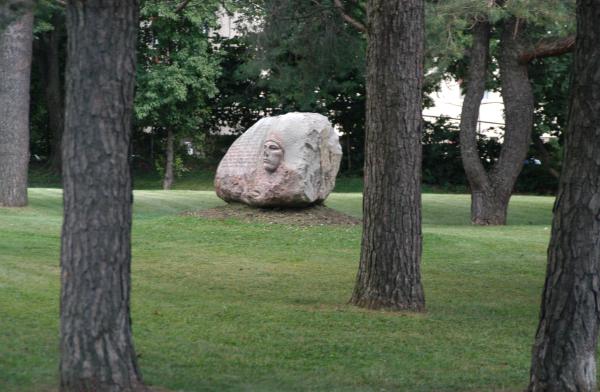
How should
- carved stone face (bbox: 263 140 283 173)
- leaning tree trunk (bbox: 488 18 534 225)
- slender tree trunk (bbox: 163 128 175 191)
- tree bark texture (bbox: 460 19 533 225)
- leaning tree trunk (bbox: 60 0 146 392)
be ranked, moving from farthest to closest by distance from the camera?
1. slender tree trunk (bbox: 163 128 175 191)
2. tree bark texture (bbox: 460 19 533 225)
3. leaning tree trunk (bbox: 488 18 534 225)
4. carved stone face (bbox: 263 140 283 173)
5. leaning tree trunk (bbox: 60 0 146 392)

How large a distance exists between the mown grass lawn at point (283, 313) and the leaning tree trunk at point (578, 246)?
36.7 inches

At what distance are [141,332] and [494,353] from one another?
3.02 metres

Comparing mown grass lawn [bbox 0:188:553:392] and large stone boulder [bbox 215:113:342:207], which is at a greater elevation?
large stone boulder [bbox 215:113:342:207]

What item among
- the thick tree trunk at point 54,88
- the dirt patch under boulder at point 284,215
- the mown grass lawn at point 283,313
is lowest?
the mown grass lawn at point 283,313

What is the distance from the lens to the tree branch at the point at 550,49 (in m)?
19.9

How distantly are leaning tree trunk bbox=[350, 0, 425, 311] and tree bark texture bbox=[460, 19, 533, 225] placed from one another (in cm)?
1293

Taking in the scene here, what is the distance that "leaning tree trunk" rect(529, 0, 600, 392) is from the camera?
19.2ft

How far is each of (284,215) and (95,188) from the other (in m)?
12.5

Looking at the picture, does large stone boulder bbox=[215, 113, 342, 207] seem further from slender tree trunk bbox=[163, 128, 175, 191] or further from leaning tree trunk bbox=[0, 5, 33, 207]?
slender tree trunk bbox=[163, 128, 175, 191]


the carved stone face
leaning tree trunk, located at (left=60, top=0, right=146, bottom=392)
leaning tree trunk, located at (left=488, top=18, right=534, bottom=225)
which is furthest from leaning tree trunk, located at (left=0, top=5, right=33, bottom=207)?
leaning tree trunk, located at (left=60, top=0, right=146, bottom=392)

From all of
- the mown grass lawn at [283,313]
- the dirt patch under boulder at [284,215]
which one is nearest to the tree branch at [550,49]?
the mown grass lawn at [283,313]

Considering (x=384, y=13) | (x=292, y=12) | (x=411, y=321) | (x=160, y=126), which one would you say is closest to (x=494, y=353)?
(x=411, y=321)

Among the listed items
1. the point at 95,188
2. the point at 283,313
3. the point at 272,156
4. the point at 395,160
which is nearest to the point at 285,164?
the point at 272,156

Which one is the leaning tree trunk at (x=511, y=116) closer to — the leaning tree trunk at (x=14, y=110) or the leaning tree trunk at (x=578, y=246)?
the leaning tree trunk at (x=14, y=110)
